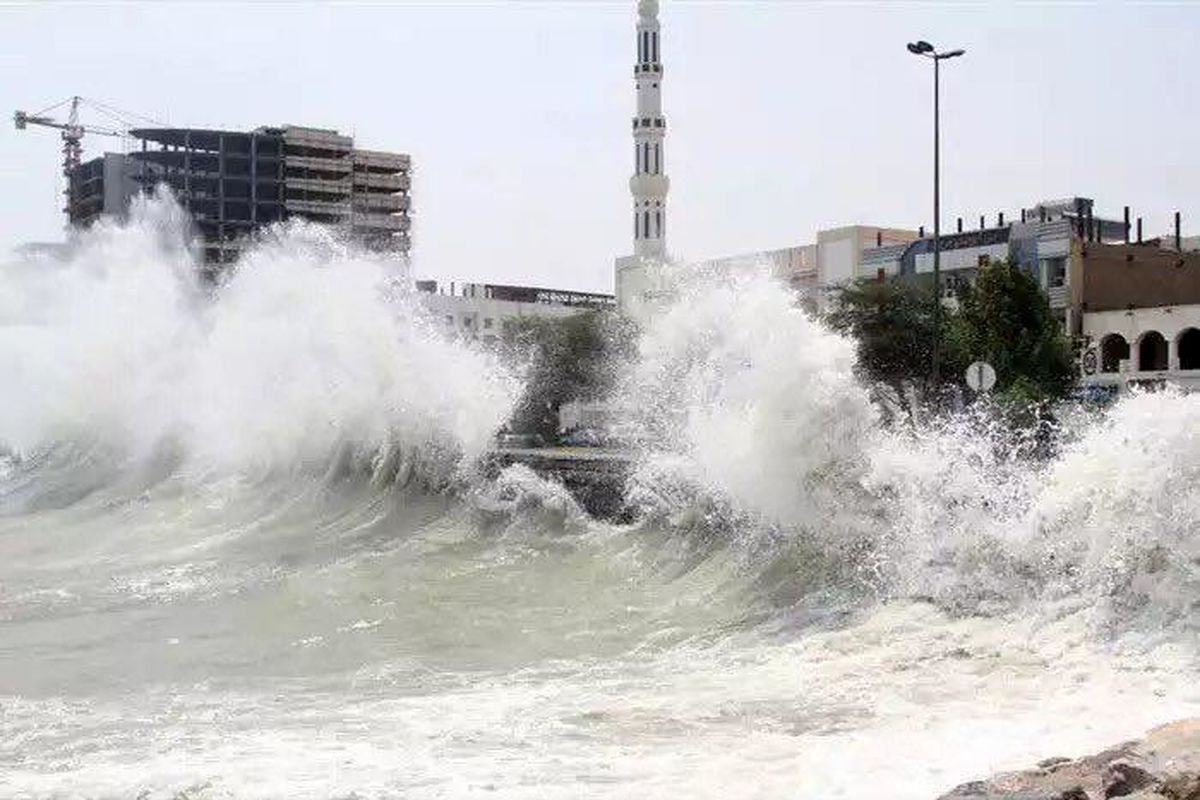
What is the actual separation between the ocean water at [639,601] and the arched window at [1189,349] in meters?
26.4

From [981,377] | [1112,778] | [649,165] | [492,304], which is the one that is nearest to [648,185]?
[649,165]

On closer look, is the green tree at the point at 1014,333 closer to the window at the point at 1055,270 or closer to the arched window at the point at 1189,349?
the arched window at the point at 1189,349

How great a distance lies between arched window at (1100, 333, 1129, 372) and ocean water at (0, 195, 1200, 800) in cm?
2762

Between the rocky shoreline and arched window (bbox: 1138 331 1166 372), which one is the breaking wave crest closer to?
the rocky shoreline

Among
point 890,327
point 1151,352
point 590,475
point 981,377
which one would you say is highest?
point 890,327

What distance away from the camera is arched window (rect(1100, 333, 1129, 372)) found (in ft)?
170

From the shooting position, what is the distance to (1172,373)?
46969 mm

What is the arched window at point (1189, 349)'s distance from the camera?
1927 inches

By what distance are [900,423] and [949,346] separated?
19.9 m

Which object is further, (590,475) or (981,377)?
(590,475)

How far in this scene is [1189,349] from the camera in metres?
49.3

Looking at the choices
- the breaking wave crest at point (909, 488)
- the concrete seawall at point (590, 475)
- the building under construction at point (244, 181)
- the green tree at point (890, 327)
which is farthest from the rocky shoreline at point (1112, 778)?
the building under construction at point (244, 181)

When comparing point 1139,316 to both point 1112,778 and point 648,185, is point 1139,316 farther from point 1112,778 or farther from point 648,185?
point 1112,778

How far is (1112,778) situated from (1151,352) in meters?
47.1
